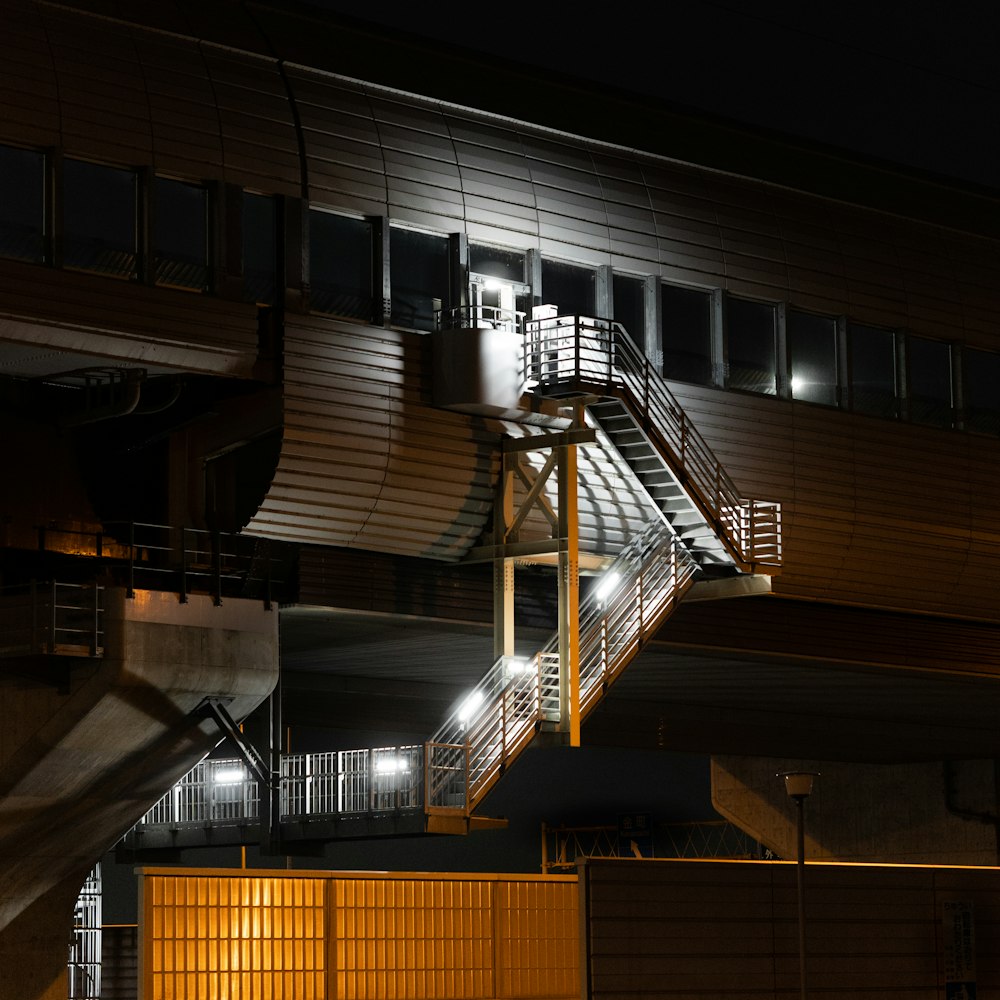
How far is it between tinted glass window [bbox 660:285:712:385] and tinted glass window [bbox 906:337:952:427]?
595cm

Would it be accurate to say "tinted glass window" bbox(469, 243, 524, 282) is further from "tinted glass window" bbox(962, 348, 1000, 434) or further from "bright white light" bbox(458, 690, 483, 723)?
"tinted glass window" bbox(962, 348, 1000, 434)

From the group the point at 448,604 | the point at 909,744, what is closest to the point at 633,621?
the point at 448,604

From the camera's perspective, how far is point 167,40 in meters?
31.8

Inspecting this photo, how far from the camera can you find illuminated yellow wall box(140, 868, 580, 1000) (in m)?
24.9

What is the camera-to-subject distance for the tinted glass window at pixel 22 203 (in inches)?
1156

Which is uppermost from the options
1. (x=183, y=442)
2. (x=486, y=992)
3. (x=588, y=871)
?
(x=183, y=442)

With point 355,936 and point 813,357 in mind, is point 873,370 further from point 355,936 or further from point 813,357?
point 355,936

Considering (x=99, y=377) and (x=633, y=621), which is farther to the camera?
(x=633, y=621)

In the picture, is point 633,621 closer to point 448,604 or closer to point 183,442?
point 448,604

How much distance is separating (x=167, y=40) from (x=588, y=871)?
15576 millimetres

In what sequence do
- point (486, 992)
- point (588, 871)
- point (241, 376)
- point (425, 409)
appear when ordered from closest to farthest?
point (588, 871)
point (486, 992)
point (241, 376)
point (425, 409)

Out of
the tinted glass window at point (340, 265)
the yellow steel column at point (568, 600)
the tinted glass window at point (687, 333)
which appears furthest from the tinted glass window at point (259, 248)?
the tinted glass window at point (687, 333)

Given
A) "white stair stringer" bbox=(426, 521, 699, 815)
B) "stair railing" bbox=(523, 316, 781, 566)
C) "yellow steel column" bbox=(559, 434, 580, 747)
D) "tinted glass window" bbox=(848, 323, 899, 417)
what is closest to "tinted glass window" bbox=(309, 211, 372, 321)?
"stair railing" bbox=(523, 316, 781, 566)

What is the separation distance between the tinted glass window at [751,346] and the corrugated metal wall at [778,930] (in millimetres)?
12767
